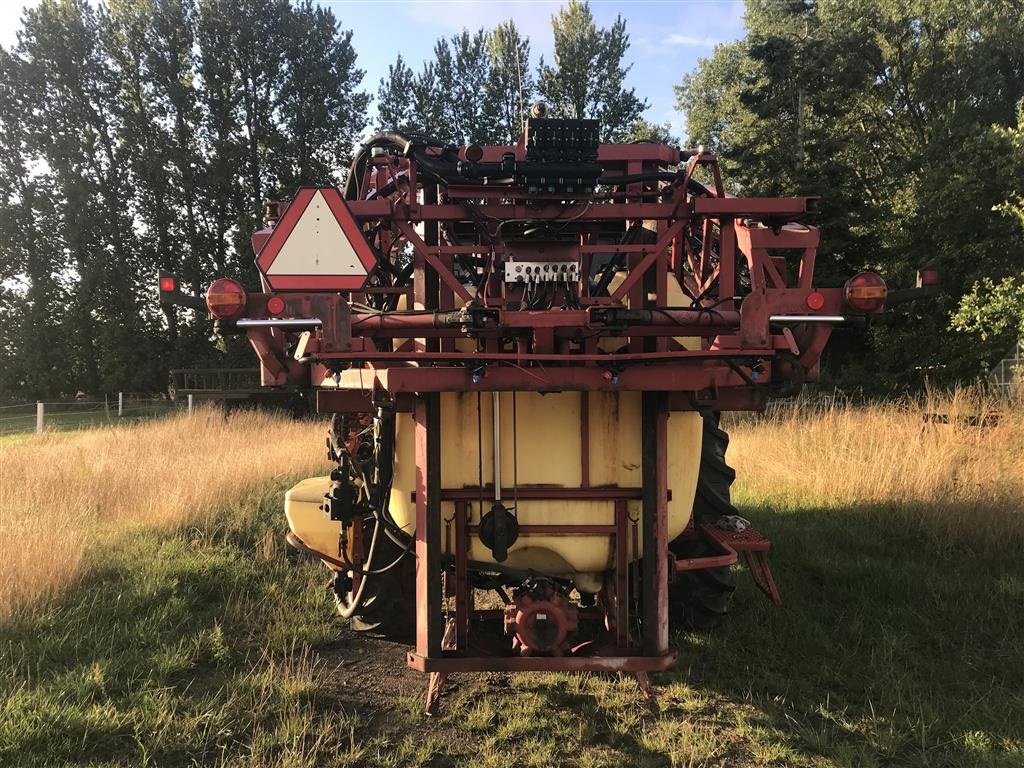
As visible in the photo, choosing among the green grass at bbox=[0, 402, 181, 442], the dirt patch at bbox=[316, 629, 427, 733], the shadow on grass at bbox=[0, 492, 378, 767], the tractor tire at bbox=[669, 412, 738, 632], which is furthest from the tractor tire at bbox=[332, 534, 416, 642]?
the green grass at bbox=[0, 402, 181, 442]

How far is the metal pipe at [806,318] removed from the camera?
2281mm

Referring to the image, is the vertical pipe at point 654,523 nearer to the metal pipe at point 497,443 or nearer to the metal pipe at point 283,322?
the metal pipe at point 497,443

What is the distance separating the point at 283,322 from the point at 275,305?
11cm

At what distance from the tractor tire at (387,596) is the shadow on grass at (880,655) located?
140cm

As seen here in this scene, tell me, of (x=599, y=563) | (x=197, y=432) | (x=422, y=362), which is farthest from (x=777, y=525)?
(x=197, y=432)

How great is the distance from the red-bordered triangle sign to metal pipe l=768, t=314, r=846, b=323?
1479 millimetres

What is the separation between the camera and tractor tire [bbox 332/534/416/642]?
3.28 metres

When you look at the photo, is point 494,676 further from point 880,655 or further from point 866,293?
point 866,293

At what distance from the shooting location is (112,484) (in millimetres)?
6184

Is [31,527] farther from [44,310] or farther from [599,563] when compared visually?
[44,310]

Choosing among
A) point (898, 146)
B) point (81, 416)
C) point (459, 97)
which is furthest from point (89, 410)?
point (898, 146)

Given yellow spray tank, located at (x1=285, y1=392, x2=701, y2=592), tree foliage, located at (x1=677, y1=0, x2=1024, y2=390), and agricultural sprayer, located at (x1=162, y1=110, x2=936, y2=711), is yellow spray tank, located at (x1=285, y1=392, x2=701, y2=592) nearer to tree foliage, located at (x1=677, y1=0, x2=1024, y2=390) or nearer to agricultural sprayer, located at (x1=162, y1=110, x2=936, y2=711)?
agricultural sprayer, located at (x1=162, y1=110, x2=936, y2=711)

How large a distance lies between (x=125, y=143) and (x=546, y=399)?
100 feet

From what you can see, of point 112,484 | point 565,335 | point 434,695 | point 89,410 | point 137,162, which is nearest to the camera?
point 565,335
